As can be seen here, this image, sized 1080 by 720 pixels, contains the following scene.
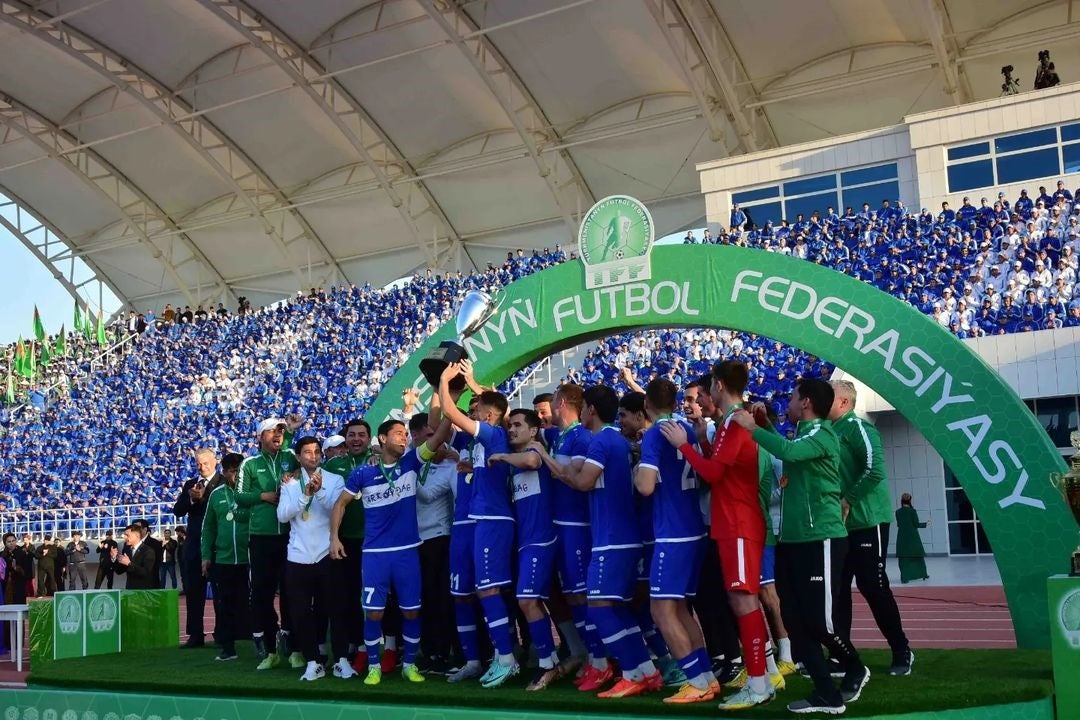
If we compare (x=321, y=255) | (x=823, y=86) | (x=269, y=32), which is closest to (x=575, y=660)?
(x=823, y=86)

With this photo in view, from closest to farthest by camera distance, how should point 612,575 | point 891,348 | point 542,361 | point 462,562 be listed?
point 612,575 → point 462,562 → point 891,348 → point 542,361

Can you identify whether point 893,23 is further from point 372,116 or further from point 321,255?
point 321,255

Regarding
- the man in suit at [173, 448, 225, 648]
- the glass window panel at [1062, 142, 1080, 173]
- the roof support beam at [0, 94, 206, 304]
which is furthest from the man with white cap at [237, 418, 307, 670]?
the roof support beam at [0, 94, 206, 304]

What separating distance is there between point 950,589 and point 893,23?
1464 cm

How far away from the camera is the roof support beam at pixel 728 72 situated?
82.2 ft

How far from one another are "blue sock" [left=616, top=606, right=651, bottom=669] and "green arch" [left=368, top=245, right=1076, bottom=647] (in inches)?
122

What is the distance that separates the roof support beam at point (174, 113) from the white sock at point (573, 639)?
23.5m

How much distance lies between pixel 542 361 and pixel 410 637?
13285mm

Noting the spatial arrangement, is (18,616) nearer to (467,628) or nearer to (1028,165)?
(467,628)

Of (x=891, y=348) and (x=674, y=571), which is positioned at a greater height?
(x=891, y=348)

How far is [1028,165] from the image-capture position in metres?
21.8

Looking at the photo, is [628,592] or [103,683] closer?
[628,592]

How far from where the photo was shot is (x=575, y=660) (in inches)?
293

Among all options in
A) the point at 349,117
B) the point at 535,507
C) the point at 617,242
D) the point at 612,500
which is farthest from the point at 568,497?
the point at 349,117
